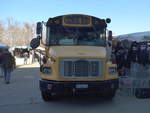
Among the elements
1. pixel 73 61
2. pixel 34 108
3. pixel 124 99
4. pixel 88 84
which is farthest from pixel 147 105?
pixel 34 108

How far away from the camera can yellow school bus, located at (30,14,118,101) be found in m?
8.55

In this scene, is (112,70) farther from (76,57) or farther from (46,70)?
(46,70)

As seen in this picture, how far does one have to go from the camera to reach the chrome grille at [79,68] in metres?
8.59

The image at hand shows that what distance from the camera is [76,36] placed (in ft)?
32.5

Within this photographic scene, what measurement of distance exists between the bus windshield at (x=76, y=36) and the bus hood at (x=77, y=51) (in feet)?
1.09

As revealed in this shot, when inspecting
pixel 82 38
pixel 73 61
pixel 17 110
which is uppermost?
pixel 82 38

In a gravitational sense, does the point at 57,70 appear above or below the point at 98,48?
below

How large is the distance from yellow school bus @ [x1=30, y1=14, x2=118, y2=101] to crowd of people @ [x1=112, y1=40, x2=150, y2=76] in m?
2.34

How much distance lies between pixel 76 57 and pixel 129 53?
496 cm

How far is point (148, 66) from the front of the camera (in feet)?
37.4

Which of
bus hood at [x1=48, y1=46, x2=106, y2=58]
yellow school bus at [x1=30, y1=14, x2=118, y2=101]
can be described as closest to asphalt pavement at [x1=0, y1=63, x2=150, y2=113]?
yellow school bus at [x1=30, y1=14, x2=118, y2=101]

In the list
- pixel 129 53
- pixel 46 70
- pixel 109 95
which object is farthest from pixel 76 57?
pixel 129 53

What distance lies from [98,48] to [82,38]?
0.73 meters

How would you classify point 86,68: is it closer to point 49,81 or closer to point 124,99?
point 49,81
